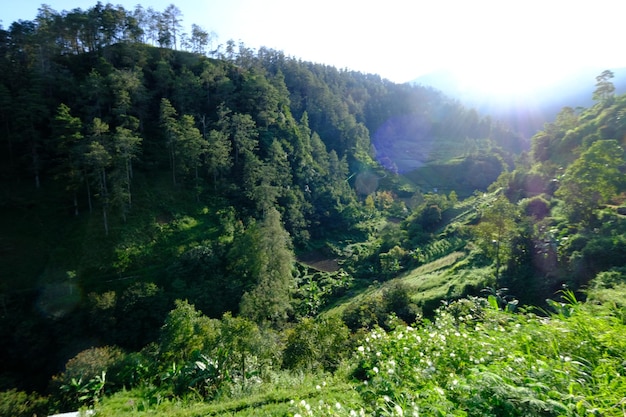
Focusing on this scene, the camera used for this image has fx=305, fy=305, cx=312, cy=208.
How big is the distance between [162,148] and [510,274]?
38446 mm

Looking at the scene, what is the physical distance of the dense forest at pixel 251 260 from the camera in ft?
15.6

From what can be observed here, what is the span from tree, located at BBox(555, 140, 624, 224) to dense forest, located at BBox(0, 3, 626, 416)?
4.6 inches

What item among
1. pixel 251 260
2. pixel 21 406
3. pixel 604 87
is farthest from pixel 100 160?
pixel 604 87

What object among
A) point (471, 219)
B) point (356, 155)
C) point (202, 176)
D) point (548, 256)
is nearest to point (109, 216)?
point (202, 176)

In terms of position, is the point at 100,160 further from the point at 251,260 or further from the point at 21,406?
the point at 21,406

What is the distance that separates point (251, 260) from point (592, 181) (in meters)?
24.7

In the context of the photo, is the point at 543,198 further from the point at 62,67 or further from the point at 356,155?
the point at 62,67

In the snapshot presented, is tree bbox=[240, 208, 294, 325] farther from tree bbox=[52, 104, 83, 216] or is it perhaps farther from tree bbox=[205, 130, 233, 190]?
tree bbox=[52, 104, 83, 216]

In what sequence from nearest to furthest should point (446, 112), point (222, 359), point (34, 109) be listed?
1. point (222, 359)
2. point (34, 109)
3. point (446, 112)

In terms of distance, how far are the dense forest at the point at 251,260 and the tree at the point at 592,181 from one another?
12 cm

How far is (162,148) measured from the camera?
38.3 meters

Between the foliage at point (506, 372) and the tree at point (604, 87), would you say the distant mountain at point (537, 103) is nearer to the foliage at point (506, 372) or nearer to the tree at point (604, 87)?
the tree at point (604, 87)

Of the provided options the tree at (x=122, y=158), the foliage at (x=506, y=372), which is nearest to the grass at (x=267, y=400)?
the foliage at (x=506, y=372)

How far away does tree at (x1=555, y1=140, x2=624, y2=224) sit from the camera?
17.2m
